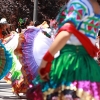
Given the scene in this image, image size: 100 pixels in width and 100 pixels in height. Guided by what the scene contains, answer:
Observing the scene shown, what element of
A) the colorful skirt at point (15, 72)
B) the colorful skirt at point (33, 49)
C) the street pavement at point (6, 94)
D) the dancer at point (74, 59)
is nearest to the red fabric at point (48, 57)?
the dancer at point (74, 59)

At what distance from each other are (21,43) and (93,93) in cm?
321

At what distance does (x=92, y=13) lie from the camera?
3.55 metres

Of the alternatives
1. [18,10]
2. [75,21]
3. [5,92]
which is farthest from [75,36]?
[18,10]

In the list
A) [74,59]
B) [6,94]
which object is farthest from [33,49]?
[6,94]

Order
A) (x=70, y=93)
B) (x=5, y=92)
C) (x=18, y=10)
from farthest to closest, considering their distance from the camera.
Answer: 1. (x=18, y=10)
2. (x=5, y=92)
3. (x=70, y=93)

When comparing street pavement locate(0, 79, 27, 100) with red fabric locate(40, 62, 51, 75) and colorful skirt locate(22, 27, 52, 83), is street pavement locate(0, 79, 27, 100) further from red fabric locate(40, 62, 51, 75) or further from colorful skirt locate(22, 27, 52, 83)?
red fabric locate(40, 62, 51, 75)

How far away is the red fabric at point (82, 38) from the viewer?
344 centimetres

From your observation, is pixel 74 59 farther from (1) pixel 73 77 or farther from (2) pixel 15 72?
(2) pixel 15 72

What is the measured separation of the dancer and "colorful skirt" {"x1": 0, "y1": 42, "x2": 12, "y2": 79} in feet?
11.2

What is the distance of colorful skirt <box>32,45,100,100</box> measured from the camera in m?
3.42

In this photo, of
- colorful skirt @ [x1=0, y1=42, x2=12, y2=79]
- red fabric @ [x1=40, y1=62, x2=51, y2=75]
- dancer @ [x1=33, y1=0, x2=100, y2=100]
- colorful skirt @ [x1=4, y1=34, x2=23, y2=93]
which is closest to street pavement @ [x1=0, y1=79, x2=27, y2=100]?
colorful skirt @ [x1=4, y1=34, x2=23, y2=93]

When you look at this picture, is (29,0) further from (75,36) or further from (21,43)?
(75,36)

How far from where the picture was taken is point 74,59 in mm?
3545

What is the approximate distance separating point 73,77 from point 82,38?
0.98 feet
